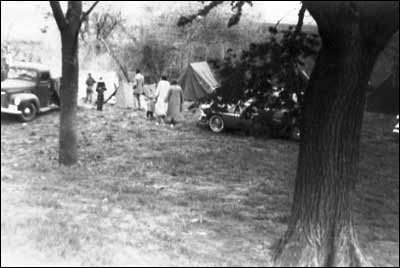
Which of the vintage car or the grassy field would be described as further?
the vintage car

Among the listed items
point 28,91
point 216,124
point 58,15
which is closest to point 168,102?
point 216,124

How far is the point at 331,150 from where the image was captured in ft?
17.0

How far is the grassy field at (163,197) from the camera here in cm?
536

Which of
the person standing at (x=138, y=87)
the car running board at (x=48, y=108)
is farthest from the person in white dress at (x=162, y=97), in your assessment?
the car running board at (x=48, y=108)

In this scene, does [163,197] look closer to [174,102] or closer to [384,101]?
[174,102]

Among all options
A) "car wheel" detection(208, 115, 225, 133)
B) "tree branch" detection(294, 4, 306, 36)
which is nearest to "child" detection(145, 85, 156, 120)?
"car wheel" detection(208, 115, 225, 133)

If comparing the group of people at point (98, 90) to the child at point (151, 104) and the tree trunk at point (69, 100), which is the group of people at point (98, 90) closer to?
the child at point (151, 104)

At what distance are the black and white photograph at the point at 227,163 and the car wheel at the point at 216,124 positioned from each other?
0.04 metres

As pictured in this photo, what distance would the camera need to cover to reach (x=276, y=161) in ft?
37.9

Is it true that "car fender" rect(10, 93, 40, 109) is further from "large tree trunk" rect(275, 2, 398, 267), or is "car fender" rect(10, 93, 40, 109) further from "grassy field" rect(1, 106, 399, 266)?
"large tree trunk" rect(275, 2, 398, 267)

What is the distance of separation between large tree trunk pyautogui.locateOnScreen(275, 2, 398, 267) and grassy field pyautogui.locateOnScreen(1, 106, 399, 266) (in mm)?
505

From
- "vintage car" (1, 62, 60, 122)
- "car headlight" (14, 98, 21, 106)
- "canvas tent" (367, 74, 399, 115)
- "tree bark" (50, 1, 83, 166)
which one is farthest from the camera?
"canvas tent" (367, 74, 399, 115)

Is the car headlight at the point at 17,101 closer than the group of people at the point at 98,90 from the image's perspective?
Yes

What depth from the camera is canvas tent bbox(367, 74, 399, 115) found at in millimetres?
18375
